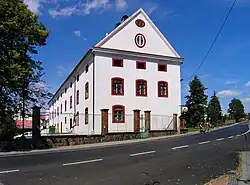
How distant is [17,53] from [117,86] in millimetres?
17199

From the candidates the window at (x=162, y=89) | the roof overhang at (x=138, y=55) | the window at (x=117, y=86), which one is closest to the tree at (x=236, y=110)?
the roof overhang at (x=138, y=55)

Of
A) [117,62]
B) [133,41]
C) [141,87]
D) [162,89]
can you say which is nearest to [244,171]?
[117,62]

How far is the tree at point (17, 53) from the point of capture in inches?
900

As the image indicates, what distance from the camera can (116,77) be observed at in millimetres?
39000

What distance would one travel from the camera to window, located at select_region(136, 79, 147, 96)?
4031 cm

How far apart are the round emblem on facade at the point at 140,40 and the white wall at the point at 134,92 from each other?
2.16m

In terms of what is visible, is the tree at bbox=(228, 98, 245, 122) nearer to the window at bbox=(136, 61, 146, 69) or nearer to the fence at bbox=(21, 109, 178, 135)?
the fence at bbox=(21, 109, 178, 135)

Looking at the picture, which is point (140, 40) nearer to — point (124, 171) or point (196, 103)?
point (196, 103)

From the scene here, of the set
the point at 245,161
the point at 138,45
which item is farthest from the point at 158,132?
the point at 245,161

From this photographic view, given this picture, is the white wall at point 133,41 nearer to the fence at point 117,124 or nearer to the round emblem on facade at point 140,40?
the round emblem on facade at point 140,40

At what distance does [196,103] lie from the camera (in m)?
65.9

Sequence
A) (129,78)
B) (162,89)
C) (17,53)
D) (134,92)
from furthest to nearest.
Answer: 1. (162,89)
2. (134,92)
3. (129,78)
4. (17,53)

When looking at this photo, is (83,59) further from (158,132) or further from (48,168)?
(48,168)

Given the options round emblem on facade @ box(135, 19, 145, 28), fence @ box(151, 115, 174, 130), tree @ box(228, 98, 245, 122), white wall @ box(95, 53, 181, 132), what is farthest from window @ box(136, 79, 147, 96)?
tree @ box(228, 98, 245, 122)
